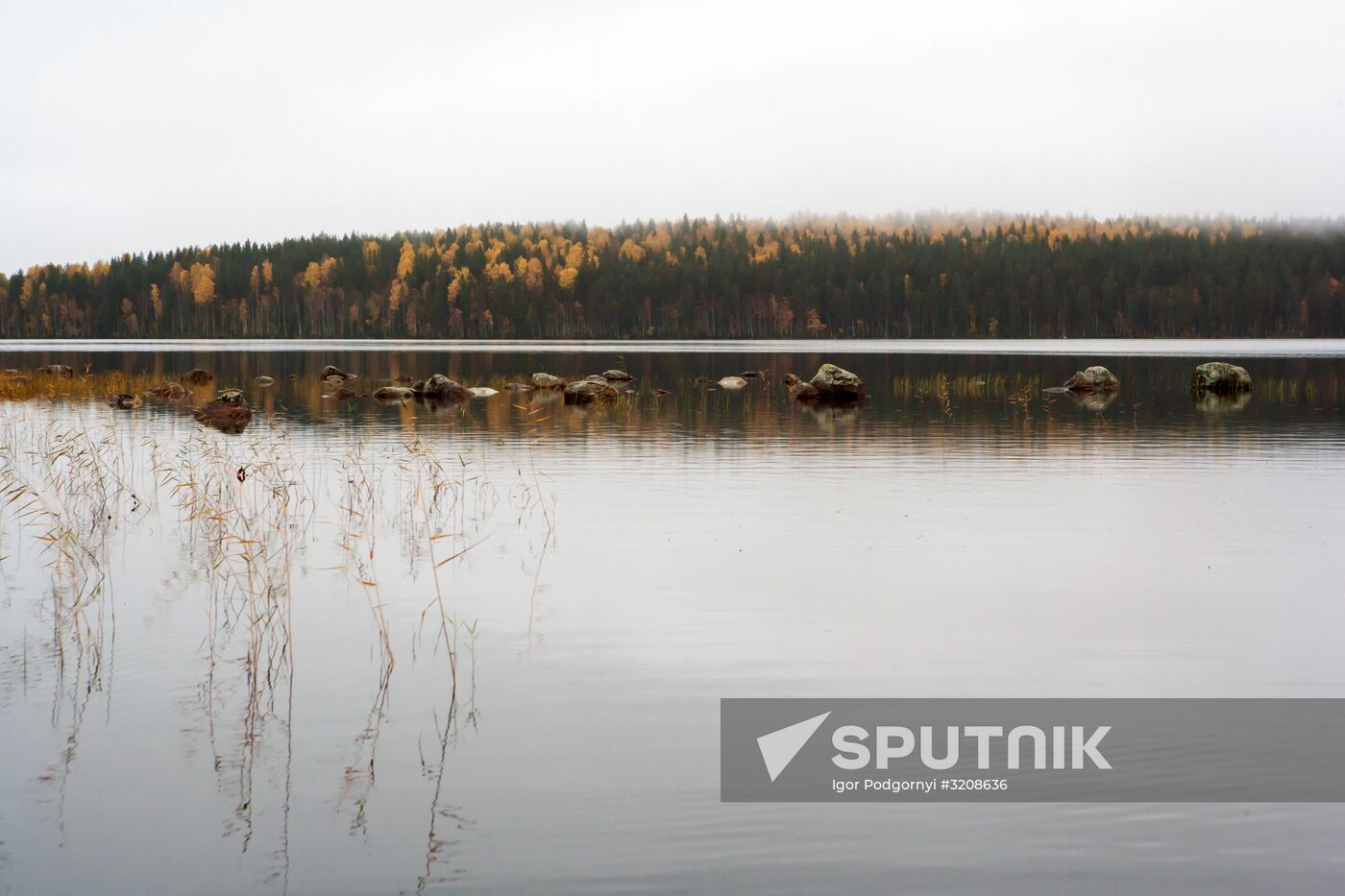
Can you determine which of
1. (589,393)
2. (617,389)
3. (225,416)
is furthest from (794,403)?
(225,416)

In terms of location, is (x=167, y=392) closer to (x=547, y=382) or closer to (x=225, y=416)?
(x=225, y=416)

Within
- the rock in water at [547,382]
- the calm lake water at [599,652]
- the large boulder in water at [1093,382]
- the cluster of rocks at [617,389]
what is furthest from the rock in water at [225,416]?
the large boulder in water at [1093,382]

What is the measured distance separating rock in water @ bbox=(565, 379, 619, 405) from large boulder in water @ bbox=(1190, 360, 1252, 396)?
24.0 meters

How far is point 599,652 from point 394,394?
38.1 meters

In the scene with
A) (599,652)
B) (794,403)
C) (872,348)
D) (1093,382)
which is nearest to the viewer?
(599,652)

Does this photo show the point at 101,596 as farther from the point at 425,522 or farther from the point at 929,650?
the point at 929,650

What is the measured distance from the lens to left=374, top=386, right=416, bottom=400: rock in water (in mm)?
46344

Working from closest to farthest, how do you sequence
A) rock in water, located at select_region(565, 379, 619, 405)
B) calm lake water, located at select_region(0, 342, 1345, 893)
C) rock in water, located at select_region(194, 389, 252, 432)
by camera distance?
calm lake water, located at select_region(0, 342, 1345, 893), rock in water, located at select_region(194, 389, 252, 432), rock in water, located at select_region(565, 379, 619, 405)

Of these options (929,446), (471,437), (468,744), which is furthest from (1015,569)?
(471,437)

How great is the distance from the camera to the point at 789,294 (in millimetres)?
177500

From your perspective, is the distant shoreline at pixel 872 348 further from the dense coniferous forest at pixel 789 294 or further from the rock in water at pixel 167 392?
the rock in water at pixel 167 392

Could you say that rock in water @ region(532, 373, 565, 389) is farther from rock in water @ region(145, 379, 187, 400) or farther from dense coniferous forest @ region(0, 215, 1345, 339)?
dense coniferous forest @ region(0, 215, 1345, 339)

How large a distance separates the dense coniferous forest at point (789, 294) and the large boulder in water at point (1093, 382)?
399 ft

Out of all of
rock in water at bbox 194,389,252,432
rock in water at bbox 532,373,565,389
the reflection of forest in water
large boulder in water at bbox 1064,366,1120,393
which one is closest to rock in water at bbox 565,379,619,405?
the reflection of forest in water
